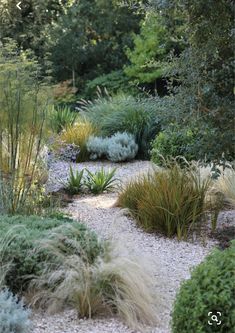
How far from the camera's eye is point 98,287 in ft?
12.1

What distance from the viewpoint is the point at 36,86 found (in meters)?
5.53

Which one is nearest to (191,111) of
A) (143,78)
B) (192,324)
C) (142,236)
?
(142,236)

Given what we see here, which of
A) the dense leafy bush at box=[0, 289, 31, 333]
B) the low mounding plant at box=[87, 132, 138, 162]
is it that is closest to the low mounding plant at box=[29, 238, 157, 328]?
the dense leafy bush at box=[0, 289, 31, 333]

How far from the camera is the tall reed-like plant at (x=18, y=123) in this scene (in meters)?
5.32

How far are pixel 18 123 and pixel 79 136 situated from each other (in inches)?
201

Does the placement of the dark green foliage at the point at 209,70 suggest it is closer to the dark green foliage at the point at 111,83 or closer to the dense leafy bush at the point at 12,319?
the dense leafy bush at the point at 12,319

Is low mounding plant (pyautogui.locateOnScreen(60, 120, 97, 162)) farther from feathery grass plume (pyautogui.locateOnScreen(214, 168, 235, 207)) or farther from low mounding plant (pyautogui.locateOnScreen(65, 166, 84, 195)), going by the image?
feathery grass plume (pyautogui.locateOnScreen(214, 168, 235, 207))

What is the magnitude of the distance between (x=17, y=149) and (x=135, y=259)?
2144 mm

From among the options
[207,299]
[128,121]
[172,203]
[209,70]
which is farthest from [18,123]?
[128,121]

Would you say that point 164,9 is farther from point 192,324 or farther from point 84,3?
point 84,3

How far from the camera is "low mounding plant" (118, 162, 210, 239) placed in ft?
17.7

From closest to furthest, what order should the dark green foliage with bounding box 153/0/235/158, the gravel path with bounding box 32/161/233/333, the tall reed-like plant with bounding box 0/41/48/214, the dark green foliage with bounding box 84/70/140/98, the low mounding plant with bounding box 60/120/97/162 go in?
the gravel path with bounding box 32/161/233/333 → the dark green foliage with bounding box 153/0/235/158 → the tall reed-like plant with bounding box 0/41/48/214 → the low mounding plant with bounding box 60/120/97/162 → the dark green foliage with bounding box 84/70/140/98

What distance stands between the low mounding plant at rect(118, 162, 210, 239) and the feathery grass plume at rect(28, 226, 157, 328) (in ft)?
5.11

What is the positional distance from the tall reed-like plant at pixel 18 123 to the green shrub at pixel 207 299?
293 centimetres
